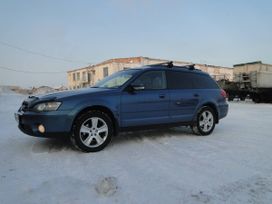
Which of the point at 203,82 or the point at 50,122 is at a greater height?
the point at 203,82

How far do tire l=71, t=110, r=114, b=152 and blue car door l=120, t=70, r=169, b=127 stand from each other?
368 millimetres

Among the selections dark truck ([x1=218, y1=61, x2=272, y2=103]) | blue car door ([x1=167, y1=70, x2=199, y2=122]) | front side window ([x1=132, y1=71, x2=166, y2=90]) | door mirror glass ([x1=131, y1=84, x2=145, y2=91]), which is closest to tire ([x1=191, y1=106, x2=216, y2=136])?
blue car door ([x1=167, y1=70, x2=199, y2=122])

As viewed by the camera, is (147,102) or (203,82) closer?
(147,102)

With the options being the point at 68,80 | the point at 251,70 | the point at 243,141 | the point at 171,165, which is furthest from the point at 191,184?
the point at 68,80

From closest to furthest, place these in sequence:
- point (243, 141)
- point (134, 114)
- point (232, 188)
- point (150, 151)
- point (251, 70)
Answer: point (232, 188) → point (150, 151) → point (134, 114) → point (243, 141) → point (251, 70)

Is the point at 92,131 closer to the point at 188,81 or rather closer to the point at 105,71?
the point at 188,81

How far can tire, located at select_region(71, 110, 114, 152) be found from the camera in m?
4.80

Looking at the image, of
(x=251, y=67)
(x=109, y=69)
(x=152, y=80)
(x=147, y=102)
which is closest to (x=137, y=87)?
(x=147, y=102)

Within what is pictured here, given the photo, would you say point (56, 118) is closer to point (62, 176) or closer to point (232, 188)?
point (62, 176)

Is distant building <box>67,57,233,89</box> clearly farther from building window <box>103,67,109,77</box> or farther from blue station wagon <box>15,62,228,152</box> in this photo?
blue station wagon <box>15,62,228,152</box>

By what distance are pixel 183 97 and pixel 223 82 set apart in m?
15.9

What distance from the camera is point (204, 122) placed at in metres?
6.66

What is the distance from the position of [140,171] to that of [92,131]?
4.52 feet

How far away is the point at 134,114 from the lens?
5.41 m
